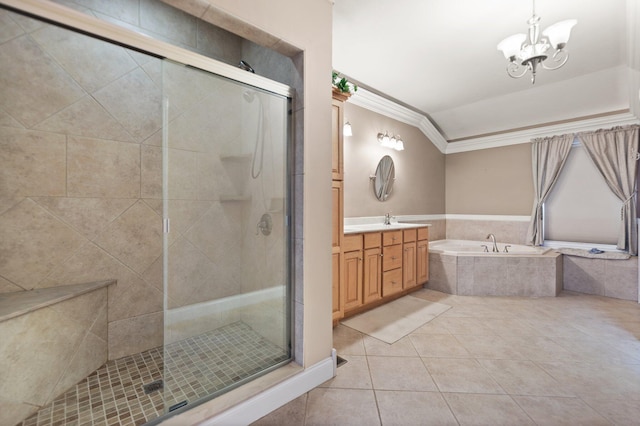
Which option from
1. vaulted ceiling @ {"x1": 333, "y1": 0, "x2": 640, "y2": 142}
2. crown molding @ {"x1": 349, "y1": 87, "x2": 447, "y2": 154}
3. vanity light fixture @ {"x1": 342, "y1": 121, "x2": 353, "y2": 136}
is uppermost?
vaulted ceiling @ {"x1": 333, "y1": 0, "x2": 640, "y2": 142}

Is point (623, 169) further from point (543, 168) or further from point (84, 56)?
point (84, 56)

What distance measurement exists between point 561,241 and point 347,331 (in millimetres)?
3776

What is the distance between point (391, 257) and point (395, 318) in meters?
0.65

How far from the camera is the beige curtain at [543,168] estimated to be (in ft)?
12.8

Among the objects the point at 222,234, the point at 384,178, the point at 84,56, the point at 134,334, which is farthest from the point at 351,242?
the point at 84,56

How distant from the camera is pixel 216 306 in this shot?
193 cm

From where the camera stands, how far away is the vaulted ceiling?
218 cm

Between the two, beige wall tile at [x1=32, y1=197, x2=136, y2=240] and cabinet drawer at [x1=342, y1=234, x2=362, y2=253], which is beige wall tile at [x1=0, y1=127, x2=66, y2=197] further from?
cabinet drawer at [x1=342, y1=234, x2=362, y2=253]

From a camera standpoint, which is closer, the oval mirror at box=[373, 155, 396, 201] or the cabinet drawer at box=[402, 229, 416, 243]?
the cabinet drawer at box=[402, 229, 416, 243]

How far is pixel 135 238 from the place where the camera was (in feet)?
6.40

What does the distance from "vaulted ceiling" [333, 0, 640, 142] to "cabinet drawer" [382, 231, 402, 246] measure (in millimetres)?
1920

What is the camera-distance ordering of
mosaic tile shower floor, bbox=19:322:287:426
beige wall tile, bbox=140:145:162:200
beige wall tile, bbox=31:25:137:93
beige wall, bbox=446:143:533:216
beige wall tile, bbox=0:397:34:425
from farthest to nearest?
1. beige wall, bbox=446:143:533:216
2. beige wall tile, bbox=140:145:162:200
3. beige wall tile, bbox=31:25:137:93
4. mosaic tile shower floor, bbox=19:322:287:426
5. beige wall tile, bbox=0:397:34:425

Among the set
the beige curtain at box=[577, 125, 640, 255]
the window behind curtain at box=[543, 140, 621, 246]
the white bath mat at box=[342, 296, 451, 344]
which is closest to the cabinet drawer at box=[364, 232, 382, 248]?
the white bath mat at box=[342, 296, 451, 344]

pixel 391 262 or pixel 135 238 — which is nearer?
pixel 135 238
